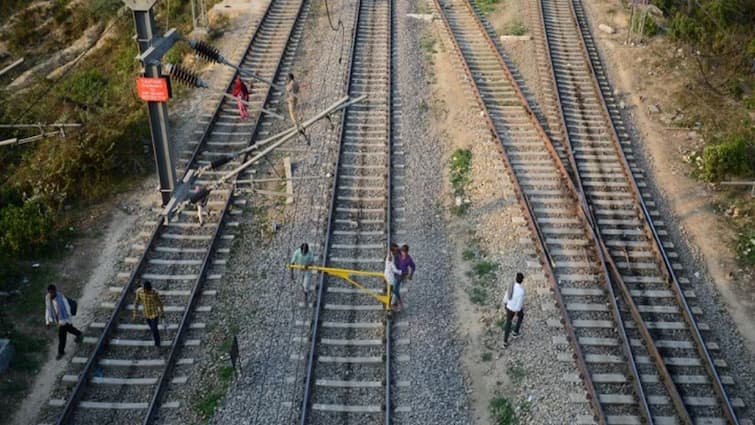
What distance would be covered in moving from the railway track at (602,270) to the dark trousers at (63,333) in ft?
28.2

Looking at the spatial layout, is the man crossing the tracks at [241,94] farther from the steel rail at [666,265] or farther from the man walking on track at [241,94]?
the steel rail at [666,265]

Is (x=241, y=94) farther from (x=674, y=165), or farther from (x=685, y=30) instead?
(x=685, y=30)

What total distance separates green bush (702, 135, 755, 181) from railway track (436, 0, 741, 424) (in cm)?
200

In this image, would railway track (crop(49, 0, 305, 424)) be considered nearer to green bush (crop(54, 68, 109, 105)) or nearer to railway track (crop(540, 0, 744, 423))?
green bush (crop(54, 68, 109, 105))

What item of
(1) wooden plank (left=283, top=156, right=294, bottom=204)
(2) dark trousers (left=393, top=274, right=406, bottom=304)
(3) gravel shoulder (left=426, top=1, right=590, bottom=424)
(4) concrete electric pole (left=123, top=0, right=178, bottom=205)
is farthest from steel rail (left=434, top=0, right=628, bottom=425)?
(4) concrete electric pole (left=123, top=0, right=178, bottom=205)

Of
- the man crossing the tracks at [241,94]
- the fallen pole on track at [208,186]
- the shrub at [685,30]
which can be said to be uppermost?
the fallen pole on track at [208,186]

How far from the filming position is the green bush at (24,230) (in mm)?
15289

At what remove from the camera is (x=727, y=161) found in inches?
699

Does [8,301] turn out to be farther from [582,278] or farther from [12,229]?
[582,278]

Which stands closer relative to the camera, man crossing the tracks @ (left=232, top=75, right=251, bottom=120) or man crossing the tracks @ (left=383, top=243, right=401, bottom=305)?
man crossing the tracks @ (left=383, top=243, right=401, bottom=305)

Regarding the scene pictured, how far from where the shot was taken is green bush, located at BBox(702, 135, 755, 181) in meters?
17.8

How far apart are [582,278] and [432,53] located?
1147cm

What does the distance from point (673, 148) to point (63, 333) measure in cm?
1506

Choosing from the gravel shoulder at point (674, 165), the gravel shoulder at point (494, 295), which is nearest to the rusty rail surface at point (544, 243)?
the gravel shoulder at point (494, 295)
